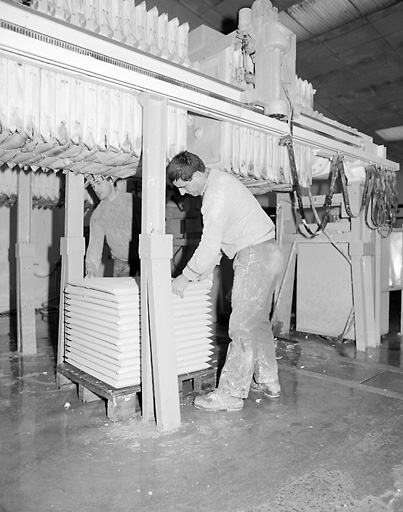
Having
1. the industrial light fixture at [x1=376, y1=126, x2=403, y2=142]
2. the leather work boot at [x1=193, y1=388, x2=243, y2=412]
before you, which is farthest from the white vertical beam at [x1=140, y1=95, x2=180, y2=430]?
the industrial light fixture at [x1=376, y1=126, x2=403, y2=142]

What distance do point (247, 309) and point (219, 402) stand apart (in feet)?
2.80

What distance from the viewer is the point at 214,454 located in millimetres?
2773

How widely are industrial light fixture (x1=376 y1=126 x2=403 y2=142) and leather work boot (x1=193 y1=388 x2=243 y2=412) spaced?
11328mm

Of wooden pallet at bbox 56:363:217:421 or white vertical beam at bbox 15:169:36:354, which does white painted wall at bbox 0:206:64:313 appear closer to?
white vertical beam at bbox 15:169:36:354

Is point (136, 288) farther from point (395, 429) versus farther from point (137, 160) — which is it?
point (395, 429)

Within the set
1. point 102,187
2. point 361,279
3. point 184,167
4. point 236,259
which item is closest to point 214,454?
point 236,259

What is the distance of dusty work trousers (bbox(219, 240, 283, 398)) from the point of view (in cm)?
361

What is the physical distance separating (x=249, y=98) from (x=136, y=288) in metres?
2.23

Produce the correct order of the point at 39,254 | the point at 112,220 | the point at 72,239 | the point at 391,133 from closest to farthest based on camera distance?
the point at 72,239
the point at 112,220
the point at 39,254
the point at 391,133

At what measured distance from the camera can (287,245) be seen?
6.90m

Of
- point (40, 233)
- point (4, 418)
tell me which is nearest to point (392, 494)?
point (4, 418)

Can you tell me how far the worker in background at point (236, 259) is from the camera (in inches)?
133

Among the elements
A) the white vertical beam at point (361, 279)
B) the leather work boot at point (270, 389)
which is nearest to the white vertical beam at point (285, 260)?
the white vertical beam at point (361, 279)

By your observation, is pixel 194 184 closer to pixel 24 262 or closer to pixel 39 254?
pixel 24 262
